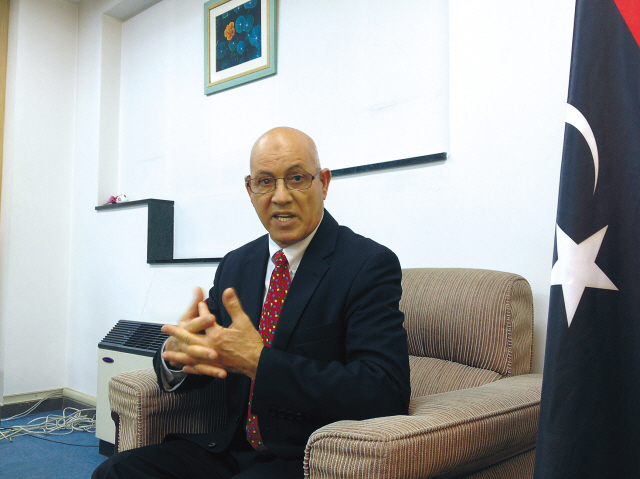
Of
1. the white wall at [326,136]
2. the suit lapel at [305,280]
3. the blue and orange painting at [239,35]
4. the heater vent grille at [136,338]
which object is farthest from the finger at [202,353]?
the blue and orange painting at [239,35]

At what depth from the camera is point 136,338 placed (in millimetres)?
2852

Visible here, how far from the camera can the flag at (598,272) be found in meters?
0.90

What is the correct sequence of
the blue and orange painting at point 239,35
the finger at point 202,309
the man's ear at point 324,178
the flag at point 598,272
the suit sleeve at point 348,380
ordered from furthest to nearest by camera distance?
1. the blue and orange painting at point 239,35
2. the man's ear at point 324,178
3. the finger at point 202,309
4. the suit sleeve at point 348,380
5. the flag at point 598,272

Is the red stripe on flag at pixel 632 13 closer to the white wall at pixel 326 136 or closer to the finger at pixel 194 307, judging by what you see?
the white wall at pixel 326 136

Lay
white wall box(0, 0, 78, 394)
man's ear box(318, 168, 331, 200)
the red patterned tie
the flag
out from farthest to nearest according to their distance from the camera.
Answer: white wall box(0, 0, 78, 394)
man's ear box(318, 168, 331, 200)
the red patterned tie
the flag

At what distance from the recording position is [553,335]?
957 millimetres

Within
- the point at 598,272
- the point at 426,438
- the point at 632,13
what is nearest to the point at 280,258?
the point at 426,438

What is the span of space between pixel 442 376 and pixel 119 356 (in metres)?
1.91

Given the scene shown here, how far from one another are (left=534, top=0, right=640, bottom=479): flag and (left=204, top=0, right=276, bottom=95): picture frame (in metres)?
2.05

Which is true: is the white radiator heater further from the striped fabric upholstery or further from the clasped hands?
the striped fabric upholstery

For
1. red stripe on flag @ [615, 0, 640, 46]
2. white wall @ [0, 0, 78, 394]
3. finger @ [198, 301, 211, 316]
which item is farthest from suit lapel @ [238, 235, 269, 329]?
white wall @ [0, 0, 78, 394]

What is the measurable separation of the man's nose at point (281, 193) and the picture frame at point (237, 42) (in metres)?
1.53

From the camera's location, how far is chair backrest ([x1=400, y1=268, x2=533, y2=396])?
154 centimetres

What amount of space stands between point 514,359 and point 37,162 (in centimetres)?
349
